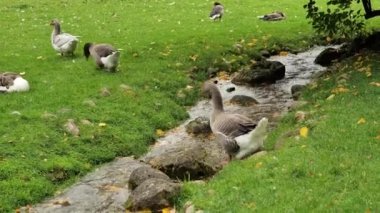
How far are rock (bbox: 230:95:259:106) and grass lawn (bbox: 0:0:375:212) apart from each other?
1458 millimetres

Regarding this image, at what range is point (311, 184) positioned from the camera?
1071 cm

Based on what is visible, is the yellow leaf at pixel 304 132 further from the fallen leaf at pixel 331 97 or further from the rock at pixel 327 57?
the rock at pixel 327 57

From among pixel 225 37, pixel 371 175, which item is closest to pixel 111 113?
pixel 371 175

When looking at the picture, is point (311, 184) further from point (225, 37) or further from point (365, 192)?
point (225, 37)

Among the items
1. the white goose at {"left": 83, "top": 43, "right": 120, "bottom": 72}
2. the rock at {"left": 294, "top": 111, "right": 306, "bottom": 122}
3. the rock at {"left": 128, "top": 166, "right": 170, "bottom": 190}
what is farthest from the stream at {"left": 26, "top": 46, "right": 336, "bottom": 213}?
the white goose at {"left": 83, "top": 43, "right": 120, "bottom": 72}

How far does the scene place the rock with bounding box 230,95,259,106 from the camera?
19.8 m

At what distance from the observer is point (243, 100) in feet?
65.3

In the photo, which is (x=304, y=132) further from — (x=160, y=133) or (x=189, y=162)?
(x=160, y=133)

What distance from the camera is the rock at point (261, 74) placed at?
2259 cm

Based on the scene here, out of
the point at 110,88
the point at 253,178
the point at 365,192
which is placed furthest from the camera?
the point at 110,88

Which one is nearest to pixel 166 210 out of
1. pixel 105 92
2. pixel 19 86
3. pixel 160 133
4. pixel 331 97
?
pixel 160 133

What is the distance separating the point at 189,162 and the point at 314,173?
3420 mm

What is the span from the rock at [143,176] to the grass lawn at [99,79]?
1764 mm

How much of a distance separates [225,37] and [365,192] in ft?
59.8
